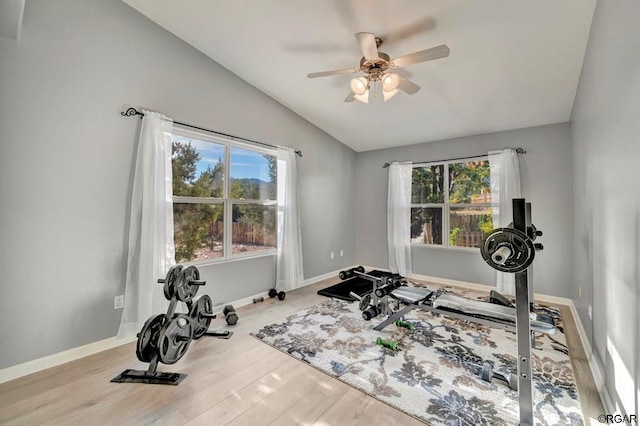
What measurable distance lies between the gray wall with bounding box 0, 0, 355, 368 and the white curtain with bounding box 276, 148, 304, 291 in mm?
1348

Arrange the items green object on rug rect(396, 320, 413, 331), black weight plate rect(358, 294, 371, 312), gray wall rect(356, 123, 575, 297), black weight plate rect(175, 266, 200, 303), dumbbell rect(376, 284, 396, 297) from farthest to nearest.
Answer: gray wall rect(356, 123, 575, 297) < black weight plate rect(358, 294, 371, 312) < dumbbell rect(376, 284, 396, 297) < green object on rug rect(396, 320, 413, 331) < black weight plate rect(175, 266, 200, 303)

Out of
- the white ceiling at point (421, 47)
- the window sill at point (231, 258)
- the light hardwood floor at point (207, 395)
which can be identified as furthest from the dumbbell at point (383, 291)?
the white ceiling at point (421, 47)

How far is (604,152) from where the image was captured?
183cm

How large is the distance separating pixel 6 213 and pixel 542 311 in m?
5.44

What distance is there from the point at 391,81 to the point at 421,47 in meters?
0.54

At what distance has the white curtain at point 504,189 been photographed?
149 inches

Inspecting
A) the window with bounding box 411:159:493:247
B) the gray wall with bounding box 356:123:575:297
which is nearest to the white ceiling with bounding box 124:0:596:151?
the gray wall with bounding box 356:123:575:297

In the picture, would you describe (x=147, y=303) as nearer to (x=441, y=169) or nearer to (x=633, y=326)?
(x=633, y=326)

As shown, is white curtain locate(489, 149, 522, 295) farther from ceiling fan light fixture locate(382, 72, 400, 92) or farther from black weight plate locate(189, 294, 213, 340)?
black weight plate locate(189, 294, 213, 340)

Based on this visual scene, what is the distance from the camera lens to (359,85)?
247 centimetres

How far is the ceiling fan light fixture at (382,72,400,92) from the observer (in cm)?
239

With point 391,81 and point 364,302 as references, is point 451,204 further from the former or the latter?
point 391,81

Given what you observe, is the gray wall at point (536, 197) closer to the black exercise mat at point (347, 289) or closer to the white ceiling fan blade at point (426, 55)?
the black exercise mat at point (347, 289)

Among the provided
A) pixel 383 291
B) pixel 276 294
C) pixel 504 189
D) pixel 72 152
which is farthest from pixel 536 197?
pixel 72 152
